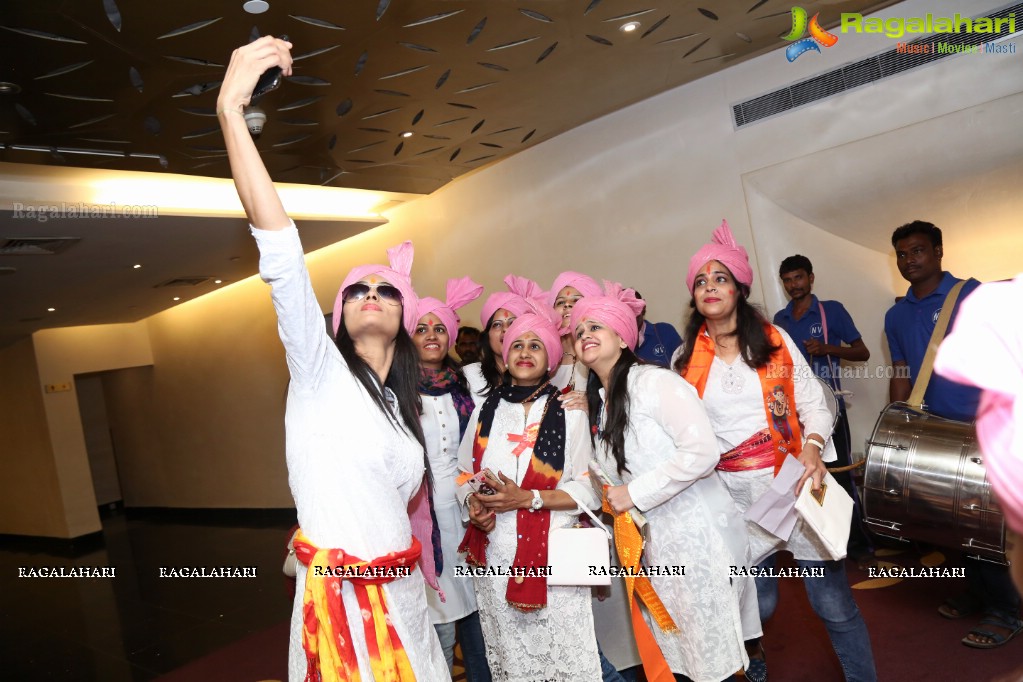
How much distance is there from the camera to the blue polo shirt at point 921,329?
10.1ft

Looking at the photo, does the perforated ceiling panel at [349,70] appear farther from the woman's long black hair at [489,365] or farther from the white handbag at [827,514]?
the white handbag at [827,514]

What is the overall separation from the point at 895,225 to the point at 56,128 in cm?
478

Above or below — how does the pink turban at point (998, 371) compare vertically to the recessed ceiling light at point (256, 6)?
below

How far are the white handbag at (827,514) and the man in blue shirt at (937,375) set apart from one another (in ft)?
2.89

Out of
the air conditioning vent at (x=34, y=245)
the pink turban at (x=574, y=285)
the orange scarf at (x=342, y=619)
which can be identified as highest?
the air conditioning vent at (x=34, y=245)

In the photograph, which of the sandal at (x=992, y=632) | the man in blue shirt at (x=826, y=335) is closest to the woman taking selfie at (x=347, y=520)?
the sandal at (x=992, y=632)

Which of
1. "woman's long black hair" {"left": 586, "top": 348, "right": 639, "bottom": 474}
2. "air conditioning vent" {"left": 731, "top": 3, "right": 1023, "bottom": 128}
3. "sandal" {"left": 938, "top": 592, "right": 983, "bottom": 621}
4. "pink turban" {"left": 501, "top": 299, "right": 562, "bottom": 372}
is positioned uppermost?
"air conditioning vent" {"left": 731, "top": 3, "right": 1023, "bottom": 128}

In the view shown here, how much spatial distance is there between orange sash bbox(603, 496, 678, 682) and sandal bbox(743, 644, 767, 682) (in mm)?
787

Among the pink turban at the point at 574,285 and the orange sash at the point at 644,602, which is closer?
the orange sash at the point at 644,602

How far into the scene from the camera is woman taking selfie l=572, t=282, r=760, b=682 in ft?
7.61

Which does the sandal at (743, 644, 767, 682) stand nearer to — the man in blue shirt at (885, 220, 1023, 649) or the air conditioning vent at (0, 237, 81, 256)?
the man in blue shirt at (885, 220, 1023, 649)

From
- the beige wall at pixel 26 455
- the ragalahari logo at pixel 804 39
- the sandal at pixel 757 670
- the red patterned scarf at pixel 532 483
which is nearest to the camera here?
the red patterned scarf at pixel 532 483

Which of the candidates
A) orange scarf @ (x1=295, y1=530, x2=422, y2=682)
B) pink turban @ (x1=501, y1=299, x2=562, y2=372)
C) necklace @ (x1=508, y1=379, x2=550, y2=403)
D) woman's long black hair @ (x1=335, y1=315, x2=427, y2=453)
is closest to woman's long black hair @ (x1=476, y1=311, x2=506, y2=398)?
pink turban @ (x1=501, y1=299, x2=562, y2=372)

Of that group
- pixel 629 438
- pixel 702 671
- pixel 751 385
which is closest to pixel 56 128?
pixel 629 438
